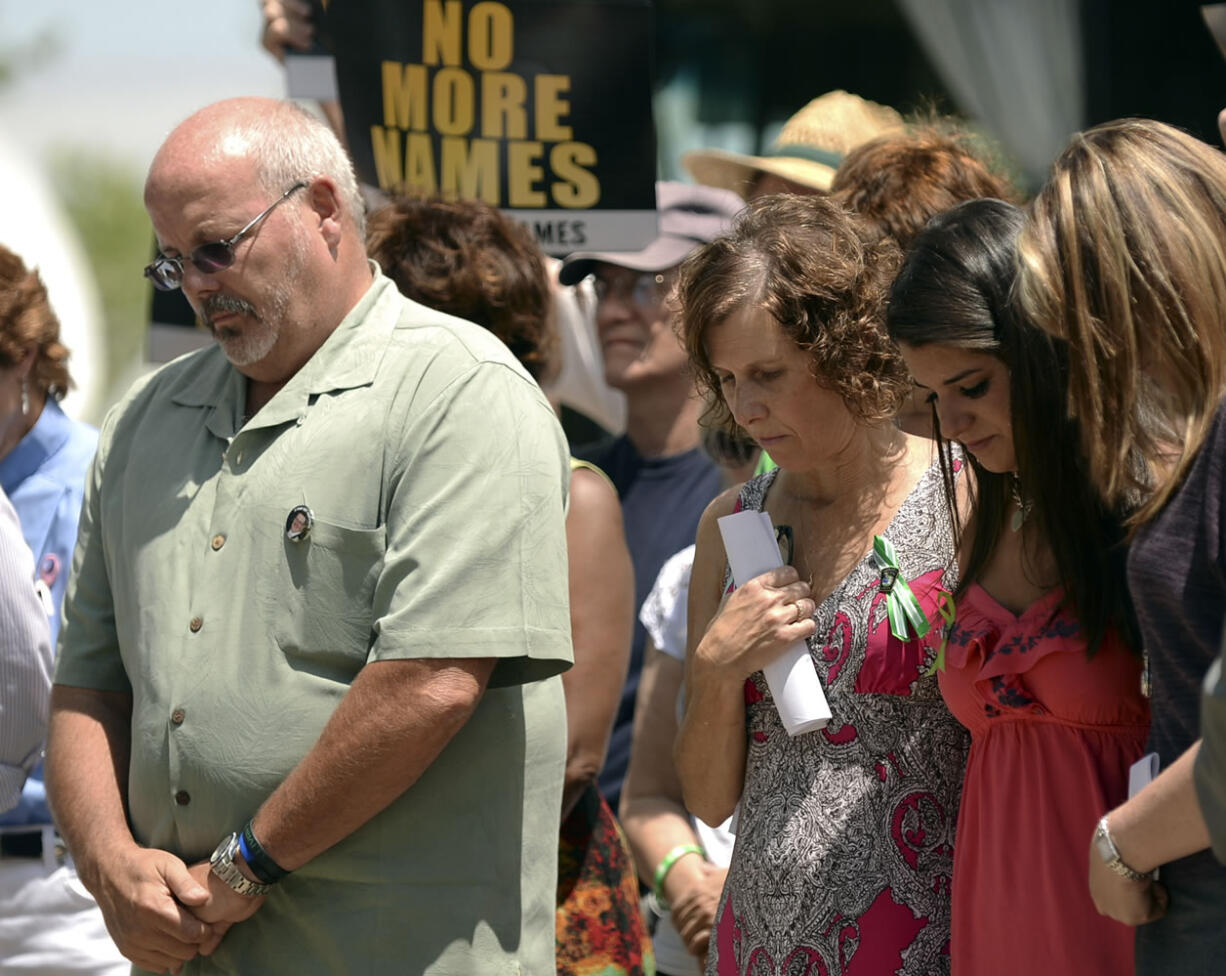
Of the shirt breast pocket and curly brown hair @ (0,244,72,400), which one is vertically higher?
the shirt breast pocket

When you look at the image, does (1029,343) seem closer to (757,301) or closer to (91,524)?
(757,301)

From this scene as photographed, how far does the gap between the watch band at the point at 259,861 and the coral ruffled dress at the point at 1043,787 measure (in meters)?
0.99

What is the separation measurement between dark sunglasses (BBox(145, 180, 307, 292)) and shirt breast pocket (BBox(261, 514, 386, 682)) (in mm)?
471

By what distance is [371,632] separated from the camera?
8.13 ft

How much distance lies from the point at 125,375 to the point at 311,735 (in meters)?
7.79

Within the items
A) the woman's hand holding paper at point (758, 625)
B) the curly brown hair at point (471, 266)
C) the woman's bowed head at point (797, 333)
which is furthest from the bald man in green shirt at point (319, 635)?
the curly brown hair at point (471, 266)

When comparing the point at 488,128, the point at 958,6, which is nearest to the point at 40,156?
the point at 958,6

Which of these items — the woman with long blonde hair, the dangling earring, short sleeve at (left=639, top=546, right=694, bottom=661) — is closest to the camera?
the woman with long blonde hair

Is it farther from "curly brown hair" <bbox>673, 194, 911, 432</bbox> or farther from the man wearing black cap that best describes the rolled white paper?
the man wearing black cap

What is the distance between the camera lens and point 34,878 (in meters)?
3.39

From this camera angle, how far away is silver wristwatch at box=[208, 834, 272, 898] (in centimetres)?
243

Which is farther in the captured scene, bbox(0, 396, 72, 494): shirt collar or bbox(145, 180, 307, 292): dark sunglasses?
bbox(0, 396, 72, 494): shirt collar

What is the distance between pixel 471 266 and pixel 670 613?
0.82 m

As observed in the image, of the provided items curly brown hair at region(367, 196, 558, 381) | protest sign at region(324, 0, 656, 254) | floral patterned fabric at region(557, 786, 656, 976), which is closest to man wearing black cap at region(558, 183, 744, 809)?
protest sign at region(324, 0, 656, 254)
